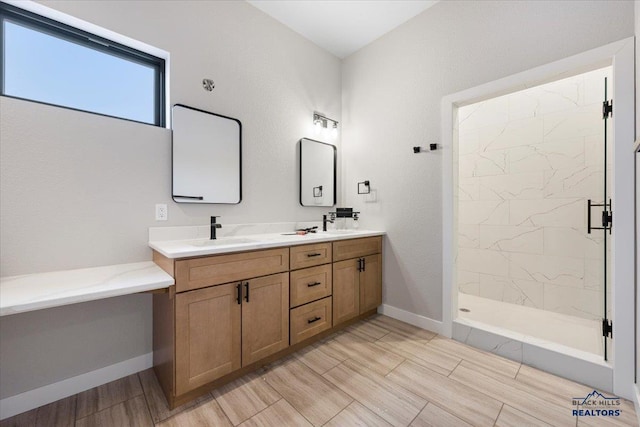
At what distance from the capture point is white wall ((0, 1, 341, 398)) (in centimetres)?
144

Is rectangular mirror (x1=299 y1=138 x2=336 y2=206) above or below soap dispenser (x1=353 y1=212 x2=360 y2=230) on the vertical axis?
above

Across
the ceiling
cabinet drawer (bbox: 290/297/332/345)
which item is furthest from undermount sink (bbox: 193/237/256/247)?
the ceiling

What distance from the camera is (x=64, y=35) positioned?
1.65 meters

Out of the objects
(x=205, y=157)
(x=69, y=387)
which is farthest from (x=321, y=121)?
(x=69, y=387)

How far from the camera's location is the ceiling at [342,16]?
2352mm

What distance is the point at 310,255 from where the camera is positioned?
2.07m

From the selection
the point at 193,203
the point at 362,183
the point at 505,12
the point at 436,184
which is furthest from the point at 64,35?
the point at 505,12

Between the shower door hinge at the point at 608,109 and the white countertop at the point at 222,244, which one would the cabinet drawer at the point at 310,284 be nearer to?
the white countertop at the point at 222,244

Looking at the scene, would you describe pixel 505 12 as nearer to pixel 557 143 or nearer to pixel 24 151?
pixel 557 143

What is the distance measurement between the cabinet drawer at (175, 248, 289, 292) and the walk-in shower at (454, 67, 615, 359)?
5.30 feet

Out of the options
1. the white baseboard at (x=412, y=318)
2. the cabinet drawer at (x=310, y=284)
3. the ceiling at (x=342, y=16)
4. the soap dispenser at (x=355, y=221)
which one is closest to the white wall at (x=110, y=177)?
the ceiling at (x=342, y=16)

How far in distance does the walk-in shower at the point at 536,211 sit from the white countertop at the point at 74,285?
7.72 feet

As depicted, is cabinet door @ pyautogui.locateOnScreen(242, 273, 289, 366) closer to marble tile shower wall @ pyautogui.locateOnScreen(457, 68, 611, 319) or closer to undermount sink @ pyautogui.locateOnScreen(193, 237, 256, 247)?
undermount sink @ pyautogui.locateOnScreen(193, 237, 256, 247)

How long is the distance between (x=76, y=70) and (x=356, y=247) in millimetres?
2466
